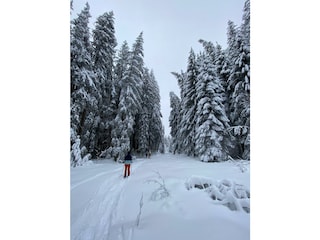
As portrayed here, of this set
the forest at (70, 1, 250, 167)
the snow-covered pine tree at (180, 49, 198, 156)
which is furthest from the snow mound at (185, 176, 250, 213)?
the snow-covered pine tree at (180, 49, 198, 156)

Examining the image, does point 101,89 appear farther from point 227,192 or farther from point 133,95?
point 227,192

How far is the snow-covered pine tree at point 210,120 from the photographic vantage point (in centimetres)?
1064

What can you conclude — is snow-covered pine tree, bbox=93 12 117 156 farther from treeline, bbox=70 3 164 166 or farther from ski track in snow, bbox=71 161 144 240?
ski track in snow, bbox=71 161 144 240

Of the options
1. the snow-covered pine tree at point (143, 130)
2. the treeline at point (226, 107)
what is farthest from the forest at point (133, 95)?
the snow-covered pine tree at point (143, 130)

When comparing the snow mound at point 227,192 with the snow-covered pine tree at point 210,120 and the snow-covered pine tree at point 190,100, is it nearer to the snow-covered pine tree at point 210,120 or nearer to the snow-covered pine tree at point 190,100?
the snow-covered pine tree at point 210,120

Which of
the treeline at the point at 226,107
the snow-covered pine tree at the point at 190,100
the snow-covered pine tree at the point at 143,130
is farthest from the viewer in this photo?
the snow-covered pine tree at the point at 143,130

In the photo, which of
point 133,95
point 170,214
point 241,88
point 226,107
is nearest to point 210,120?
point 226,107

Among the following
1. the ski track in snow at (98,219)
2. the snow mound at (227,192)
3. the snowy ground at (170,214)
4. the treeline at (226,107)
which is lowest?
the ski track in snow at (98,219)
